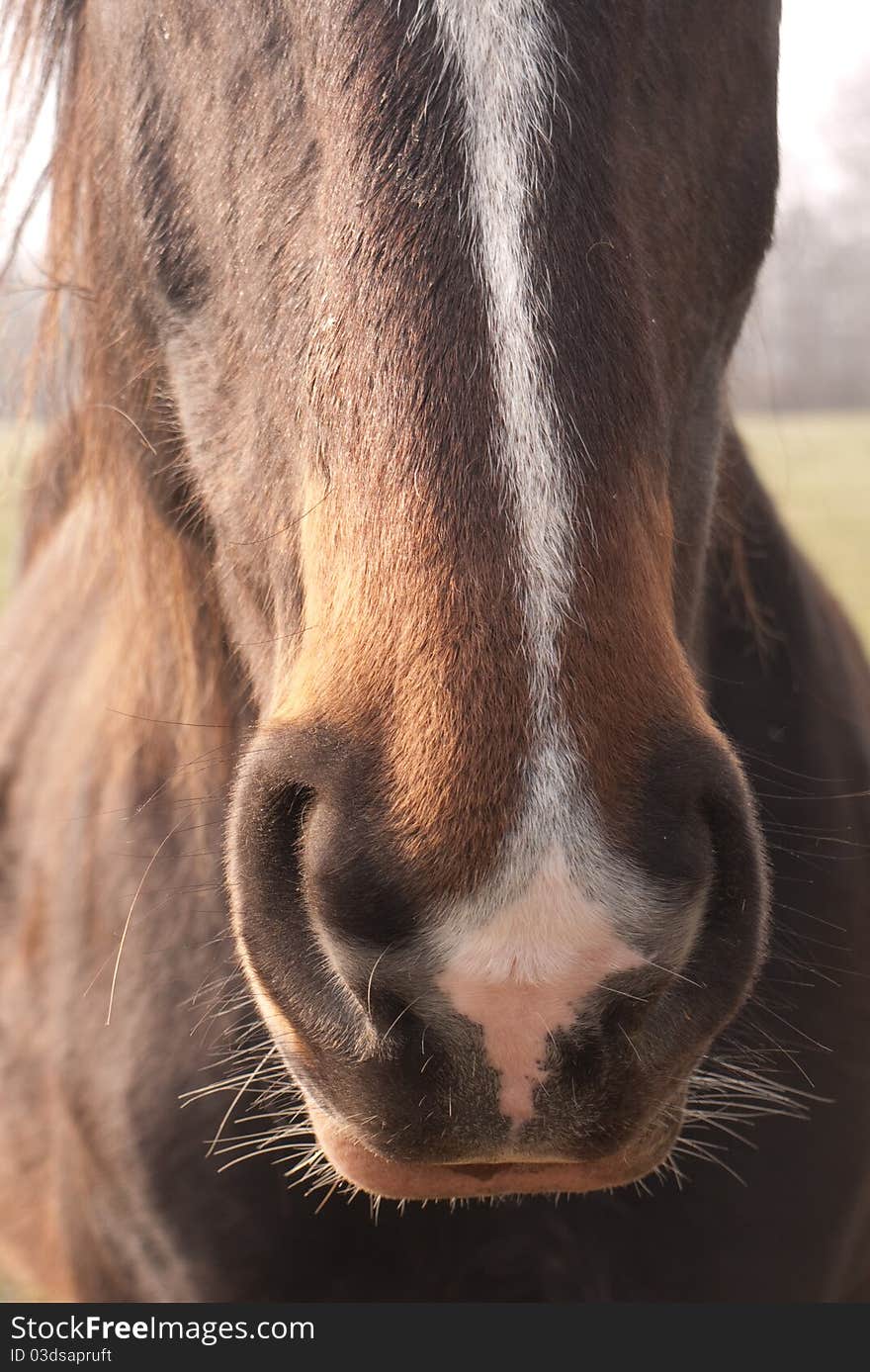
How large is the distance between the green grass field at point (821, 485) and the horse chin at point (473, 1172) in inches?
48.8

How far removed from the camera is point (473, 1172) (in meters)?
1.09

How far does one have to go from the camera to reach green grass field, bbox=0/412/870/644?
2207 millimetres

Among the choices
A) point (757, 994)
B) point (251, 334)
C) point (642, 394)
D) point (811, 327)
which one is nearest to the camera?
point (642, 394)

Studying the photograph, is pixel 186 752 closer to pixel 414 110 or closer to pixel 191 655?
pixel 191 655

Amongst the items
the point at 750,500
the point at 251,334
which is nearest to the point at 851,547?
the point at 750,500

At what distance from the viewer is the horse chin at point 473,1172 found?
1.08 meters

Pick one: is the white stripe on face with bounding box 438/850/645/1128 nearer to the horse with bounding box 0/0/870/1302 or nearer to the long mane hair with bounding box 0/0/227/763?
the horse with bounding box 0/0/870/1302

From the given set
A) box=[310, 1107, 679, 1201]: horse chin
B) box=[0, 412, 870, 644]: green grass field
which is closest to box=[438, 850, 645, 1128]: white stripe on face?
box=[310, 1107, 679, 1201]: horse chin

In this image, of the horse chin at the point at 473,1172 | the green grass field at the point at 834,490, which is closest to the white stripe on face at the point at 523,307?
the horse chin at the point at 473,1172

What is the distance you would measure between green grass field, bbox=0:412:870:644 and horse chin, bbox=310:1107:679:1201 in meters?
1.24

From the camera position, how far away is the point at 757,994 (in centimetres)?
163

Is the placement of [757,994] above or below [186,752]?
below

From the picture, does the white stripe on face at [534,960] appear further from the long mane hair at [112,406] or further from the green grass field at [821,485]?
the green grass field at [821,485]

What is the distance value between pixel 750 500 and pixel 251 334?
0.92 metres
